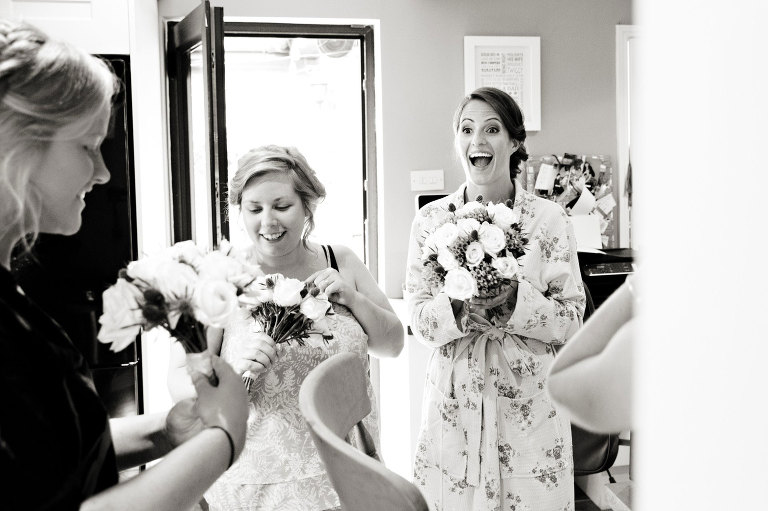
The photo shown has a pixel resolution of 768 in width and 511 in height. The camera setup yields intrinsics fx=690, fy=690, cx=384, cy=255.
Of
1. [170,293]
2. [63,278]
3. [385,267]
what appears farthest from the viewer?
[385,267]

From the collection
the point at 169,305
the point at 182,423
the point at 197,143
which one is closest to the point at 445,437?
the point at 182,423

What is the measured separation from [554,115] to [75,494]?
3.87 metres

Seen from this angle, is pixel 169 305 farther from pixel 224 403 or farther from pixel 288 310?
pixel 288 310

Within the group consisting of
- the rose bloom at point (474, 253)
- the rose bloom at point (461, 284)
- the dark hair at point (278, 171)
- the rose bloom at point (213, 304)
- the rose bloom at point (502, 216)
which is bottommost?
the rose bloom at point (461, 284)

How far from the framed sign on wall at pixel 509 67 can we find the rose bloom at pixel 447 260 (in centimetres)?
246

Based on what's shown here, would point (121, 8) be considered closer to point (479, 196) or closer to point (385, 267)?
point (479, 196)

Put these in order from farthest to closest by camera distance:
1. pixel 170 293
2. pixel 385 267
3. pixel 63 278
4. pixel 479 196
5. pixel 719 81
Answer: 1. pixel 385 267
2. pixel 63 278
3. pixel 479 196
4. pixel 170 293
5. pixel 719 81

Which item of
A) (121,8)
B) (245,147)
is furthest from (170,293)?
(245,147)

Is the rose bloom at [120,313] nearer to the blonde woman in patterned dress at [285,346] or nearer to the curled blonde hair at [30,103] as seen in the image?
the curled blonde hair at [30,103]

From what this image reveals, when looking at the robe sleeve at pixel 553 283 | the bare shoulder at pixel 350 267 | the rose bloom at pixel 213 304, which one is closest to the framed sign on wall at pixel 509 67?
the robe sleeve at pixel 553 283

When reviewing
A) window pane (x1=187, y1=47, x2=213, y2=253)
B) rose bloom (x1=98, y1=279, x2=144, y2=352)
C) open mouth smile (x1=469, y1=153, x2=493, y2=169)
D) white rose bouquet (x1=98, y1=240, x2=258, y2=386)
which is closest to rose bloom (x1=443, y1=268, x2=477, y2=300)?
open mouth smile (x1=469, y1=153, x2=493, y2=169)

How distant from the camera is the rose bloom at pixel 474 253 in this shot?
1.80 metres

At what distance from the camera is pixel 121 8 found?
279cm

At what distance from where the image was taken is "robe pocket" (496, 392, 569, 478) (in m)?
1.95
